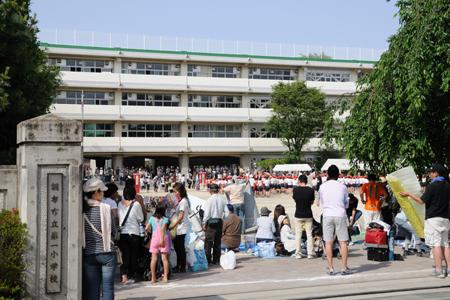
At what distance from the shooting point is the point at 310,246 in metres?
10.6

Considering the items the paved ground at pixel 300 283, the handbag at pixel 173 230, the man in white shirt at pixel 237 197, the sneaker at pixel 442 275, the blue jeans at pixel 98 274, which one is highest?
the man in white shirt at pixel 237 197

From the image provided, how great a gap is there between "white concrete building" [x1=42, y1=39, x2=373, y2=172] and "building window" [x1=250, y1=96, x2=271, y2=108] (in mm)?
29

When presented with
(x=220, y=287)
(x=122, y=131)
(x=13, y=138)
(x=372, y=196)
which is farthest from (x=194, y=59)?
(x=220, y=287)

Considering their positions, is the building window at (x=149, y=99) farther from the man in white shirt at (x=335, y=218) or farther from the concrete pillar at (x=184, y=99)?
the man in white shirt at (x=335, y=218)

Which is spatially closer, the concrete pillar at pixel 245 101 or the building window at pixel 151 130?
the building window at pixel 151 130

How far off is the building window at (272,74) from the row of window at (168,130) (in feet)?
16.8

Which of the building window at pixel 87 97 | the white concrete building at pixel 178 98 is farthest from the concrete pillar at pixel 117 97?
the building window at pixel 87 97

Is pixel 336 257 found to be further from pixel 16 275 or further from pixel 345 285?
pixel 16 275

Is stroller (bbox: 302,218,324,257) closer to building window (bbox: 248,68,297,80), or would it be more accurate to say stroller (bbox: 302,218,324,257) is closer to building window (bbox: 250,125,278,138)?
building window (bbox: 250,125,278,138)

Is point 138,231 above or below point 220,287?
above

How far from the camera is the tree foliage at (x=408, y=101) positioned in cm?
1091

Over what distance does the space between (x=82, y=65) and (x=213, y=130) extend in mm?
13361

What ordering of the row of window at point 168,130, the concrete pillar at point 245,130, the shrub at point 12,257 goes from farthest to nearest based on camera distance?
the concrete pillar at point 245,130 → the row of window at point 168,130 → the shrub at point 12,257

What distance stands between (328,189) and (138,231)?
10.9 ft
